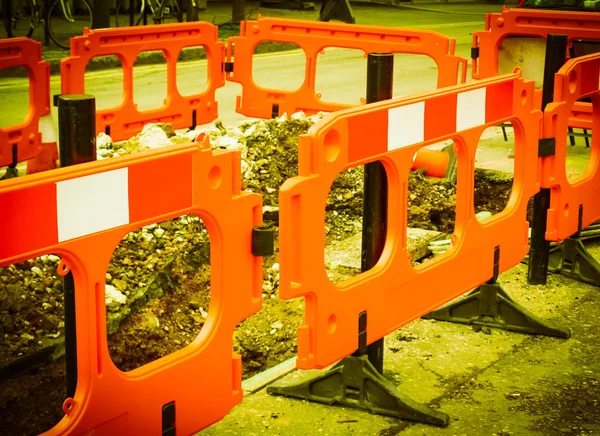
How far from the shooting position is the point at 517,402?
5098 mm

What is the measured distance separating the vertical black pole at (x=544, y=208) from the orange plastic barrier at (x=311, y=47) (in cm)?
308

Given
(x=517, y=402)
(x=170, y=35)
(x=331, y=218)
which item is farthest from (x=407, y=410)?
(x=170, y=35)

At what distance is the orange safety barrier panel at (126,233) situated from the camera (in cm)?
339

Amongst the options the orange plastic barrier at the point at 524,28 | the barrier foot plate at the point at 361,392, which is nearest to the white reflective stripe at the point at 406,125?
the barrier foot plate at the point at 361,392

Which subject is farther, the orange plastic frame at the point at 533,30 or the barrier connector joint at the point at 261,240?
the orange plastic frame at the point at 533,30

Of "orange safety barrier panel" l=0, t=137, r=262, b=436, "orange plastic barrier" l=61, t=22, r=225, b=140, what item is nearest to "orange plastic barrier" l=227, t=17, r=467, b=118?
"orange plastic barrier" l=61, t=22, r=225, b=140

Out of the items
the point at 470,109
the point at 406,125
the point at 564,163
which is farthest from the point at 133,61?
the point at 406,125

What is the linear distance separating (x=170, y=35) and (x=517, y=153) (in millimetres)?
4691

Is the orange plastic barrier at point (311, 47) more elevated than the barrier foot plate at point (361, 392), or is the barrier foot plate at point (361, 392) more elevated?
the orange plastic barrier at point (311, 47)

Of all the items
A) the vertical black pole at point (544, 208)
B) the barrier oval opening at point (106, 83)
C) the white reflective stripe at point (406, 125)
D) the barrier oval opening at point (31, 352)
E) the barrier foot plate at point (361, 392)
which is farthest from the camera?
the barrier oval opening at point (106, 83)

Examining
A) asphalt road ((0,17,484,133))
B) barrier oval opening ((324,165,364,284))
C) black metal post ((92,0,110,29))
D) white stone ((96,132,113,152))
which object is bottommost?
asphalt road ((0,17,484,133))

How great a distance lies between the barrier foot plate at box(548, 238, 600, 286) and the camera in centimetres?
681

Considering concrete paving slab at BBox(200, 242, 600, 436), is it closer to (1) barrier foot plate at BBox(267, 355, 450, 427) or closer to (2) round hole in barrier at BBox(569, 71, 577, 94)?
(1) barrier foot plate at BBox(267, 355, 450, 427)

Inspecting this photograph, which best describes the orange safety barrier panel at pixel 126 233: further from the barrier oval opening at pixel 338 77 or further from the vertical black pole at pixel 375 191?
the barrier oval opening at pixel 338 77
